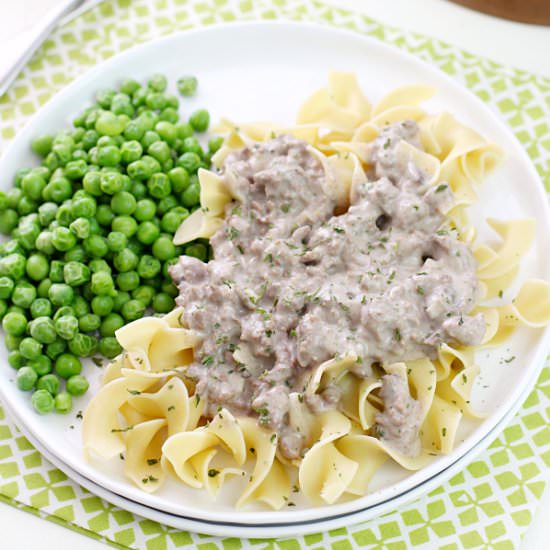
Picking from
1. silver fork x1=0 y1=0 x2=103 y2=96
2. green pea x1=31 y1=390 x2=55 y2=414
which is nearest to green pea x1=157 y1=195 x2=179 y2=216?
green pea x1=31 y1=390 x2=55 y2=414

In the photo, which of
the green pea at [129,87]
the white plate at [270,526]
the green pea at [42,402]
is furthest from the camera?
the green pea at [129,87]

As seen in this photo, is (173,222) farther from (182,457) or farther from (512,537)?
(512,537)

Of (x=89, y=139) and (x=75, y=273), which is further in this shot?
(x=89, y=139)

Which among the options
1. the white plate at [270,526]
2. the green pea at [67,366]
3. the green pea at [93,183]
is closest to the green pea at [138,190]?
the green pea at [93,183]

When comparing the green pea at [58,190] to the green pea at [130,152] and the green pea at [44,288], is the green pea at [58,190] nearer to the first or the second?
the green pea at [130,152]

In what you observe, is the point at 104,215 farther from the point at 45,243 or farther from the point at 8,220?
the point at 8,220

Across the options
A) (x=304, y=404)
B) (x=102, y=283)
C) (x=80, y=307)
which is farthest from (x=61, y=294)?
(x=304, y=404)

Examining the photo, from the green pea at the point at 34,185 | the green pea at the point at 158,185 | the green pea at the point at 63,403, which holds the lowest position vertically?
the green pea at the point at 63,403
